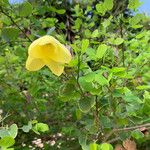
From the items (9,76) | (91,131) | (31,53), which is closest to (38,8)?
(9,76)

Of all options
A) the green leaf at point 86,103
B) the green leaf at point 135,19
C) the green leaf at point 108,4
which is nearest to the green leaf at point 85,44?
the green leaf at point 86,103

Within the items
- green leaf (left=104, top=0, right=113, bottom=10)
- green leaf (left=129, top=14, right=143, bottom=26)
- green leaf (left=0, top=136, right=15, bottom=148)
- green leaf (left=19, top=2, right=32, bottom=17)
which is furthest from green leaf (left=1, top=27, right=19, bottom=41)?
green leaf (left=0, top=136, right=15, bottom=148)

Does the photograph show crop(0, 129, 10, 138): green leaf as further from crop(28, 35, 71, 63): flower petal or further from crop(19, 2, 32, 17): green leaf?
crop(19, 2, 32, 17): green leaf

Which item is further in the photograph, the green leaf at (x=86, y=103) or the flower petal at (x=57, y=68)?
the green leaf at (x=86, y=103)

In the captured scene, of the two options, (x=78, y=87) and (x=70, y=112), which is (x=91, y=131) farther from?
(x=70, y=112)

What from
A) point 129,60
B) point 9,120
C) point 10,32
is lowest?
point 9,120

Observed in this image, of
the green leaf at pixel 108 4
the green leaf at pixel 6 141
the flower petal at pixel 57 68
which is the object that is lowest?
the green leaf at pixel 6 141

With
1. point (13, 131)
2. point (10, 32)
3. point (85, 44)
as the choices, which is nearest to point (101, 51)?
point (85, 44)

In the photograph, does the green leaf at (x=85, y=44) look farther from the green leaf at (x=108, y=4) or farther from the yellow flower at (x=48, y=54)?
the green leaf at (x=108, y=4)
